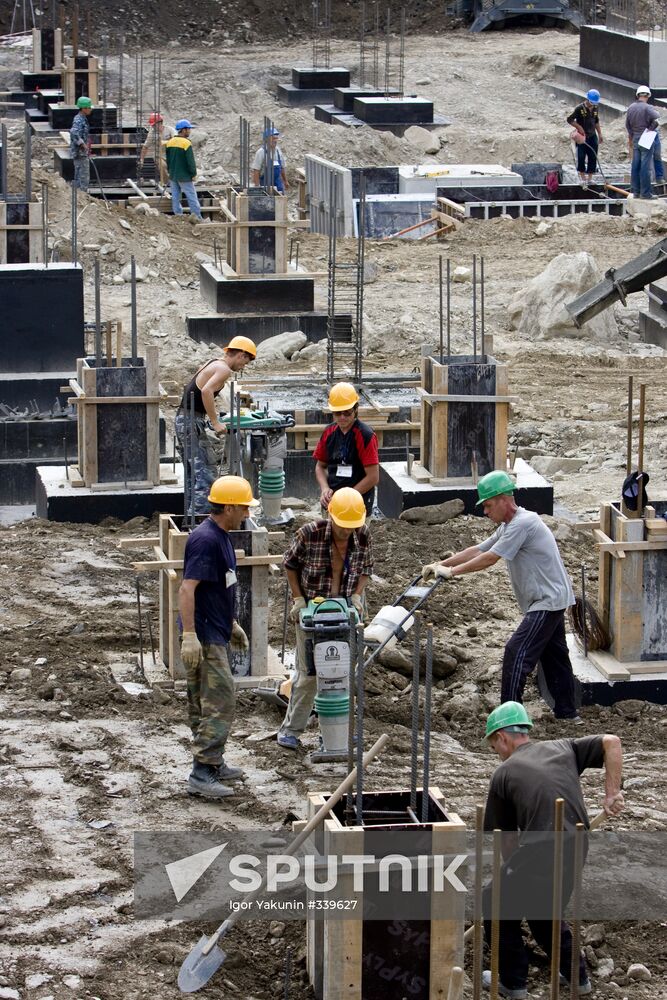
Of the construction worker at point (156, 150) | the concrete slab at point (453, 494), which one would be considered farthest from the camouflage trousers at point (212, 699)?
the construction worker at point (156, 150)

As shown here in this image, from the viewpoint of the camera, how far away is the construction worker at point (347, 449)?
10430 millimetres

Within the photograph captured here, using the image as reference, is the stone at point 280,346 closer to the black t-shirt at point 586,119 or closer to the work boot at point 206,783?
the black t-shirt at point 586,119

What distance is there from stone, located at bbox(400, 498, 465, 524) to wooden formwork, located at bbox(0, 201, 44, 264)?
6.77 meters

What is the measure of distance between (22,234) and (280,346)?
310cm

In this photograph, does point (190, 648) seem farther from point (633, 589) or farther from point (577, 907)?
point (633, 589)

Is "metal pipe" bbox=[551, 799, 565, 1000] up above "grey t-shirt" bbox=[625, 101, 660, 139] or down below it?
below

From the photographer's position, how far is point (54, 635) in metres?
10.2

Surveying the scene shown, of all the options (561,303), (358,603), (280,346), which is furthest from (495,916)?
(561,303)

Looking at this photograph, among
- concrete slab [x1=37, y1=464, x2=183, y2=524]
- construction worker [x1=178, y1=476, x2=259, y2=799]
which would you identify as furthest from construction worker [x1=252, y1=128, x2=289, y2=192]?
construction worker [x1=178, y1=476, x2=259, y2=799]

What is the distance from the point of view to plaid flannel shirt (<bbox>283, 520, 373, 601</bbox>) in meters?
8.34

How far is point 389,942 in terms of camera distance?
5.91 metres

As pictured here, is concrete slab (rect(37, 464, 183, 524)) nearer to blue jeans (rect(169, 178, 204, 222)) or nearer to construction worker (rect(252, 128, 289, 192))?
construction worker (rect(252, 128, 289, 192))

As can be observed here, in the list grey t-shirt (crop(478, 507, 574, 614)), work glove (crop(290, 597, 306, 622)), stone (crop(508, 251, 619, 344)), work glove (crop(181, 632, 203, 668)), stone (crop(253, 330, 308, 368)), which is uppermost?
stone (crop(508, 251, 619, 344))

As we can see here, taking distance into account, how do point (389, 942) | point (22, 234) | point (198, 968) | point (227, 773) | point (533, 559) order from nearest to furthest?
point (389, 942) < point (198, 968) < point (227, 773) < point (533, 559) < point (22, 234)
